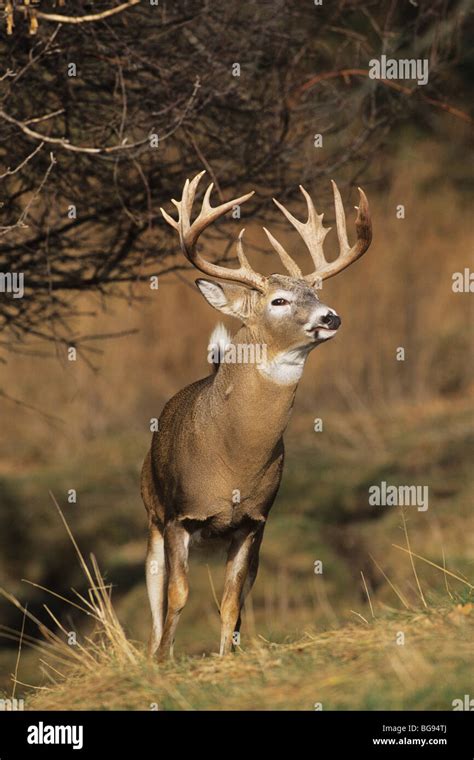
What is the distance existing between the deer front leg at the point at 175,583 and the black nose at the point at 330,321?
1.23 m

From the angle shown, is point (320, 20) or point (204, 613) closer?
point (320, 20)

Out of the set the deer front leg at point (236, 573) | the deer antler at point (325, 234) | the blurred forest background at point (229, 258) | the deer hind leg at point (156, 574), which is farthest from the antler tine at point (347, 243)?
the deer hind leg at point (156, 574)

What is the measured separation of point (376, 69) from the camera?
9.96m

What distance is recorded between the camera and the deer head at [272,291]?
24.6 ft

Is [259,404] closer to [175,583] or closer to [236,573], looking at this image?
→ [236,573]

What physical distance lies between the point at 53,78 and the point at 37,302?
1301 mm

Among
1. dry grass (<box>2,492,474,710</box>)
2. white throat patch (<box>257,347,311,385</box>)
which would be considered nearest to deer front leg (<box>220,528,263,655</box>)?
dry grass (<box>2,492,474,710</box>)

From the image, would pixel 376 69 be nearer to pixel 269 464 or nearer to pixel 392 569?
pixel 269 464

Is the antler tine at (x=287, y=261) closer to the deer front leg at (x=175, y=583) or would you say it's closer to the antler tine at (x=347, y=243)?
the antler tine at (x=347, y=243)

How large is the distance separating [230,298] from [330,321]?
66 cm

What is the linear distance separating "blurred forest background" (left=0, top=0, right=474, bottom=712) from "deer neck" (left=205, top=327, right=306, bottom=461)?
0.86 meters

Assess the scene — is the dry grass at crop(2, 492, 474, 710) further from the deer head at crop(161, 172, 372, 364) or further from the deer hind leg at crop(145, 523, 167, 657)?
the deer head at crop(161, 172, 372, 364)

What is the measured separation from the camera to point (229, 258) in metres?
8.91
